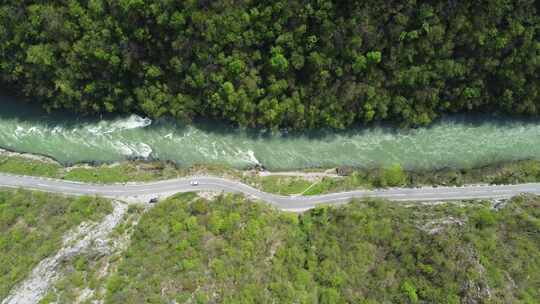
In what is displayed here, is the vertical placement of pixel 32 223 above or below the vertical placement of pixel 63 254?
above

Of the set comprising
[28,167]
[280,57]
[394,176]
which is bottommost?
[394,176]

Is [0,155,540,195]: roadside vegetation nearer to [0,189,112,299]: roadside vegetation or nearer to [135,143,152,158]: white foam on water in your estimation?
[135,143,152,158]: white foam on water

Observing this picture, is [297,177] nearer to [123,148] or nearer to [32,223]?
[123,148]

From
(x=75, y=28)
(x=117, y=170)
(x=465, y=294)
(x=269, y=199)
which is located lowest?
(x=465, y=294)

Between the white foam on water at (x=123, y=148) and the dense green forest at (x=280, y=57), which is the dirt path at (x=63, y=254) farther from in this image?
the dense green forest at (x=280, y=57)

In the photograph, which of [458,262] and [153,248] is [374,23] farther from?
[153,248]

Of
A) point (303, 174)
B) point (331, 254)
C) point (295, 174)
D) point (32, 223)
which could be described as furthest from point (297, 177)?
point (32, 223)

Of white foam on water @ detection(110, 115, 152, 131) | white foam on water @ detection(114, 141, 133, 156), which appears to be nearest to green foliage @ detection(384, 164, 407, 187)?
white foam on water @ detection(110, 115, 152, 131)

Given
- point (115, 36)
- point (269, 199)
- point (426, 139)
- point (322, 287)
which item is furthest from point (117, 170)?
point (426, 139)
